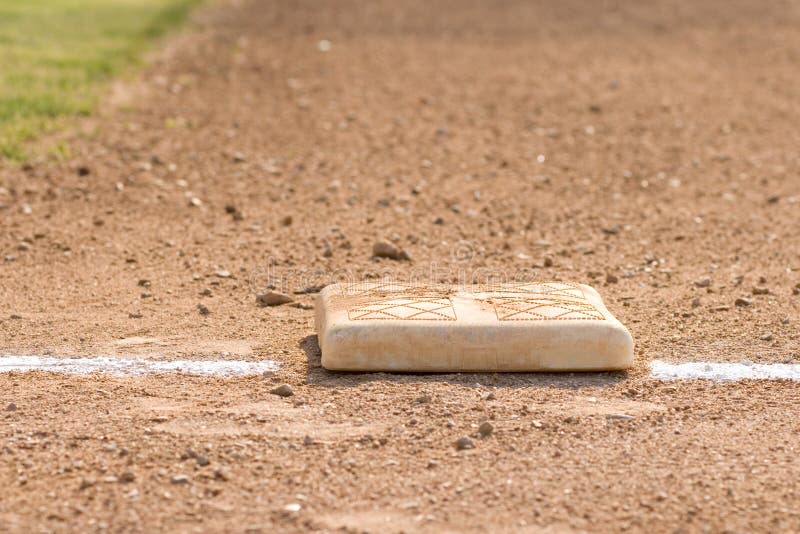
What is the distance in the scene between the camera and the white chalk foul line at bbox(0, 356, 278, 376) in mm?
4312

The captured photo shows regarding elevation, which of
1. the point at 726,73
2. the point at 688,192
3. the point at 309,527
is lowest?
the point at 309,527

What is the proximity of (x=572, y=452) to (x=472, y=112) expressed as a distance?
5443 mm

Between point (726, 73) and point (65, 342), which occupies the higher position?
point (726, 73)

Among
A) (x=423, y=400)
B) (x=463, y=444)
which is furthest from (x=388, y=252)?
(x=463, y=444)

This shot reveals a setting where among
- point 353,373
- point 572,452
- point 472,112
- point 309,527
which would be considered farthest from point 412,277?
point 472,112

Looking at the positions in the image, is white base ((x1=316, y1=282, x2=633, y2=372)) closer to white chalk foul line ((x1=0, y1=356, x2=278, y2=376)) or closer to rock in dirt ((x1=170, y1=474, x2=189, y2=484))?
white chalk foul line ((x1=0, y1=356, x2=278, y2=376))

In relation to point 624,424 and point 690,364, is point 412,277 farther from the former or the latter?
point 624,424

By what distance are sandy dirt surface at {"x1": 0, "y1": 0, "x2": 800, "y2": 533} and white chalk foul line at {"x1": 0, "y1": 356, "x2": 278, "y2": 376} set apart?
0.08 m

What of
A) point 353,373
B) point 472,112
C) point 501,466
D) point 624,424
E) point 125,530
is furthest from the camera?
point 472,112

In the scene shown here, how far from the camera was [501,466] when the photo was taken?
3508 mm

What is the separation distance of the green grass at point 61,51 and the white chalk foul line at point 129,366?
10.3 ft

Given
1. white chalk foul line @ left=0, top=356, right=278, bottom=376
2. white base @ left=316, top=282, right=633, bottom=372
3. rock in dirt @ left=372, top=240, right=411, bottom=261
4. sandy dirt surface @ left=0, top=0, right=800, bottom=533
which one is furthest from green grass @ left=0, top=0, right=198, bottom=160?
white base @ left=316, top=282, right=633, bottom=372

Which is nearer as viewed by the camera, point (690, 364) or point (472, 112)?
point (690, 364)

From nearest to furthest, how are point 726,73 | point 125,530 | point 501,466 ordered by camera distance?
point 125,530, point 501,466, point 726,73
